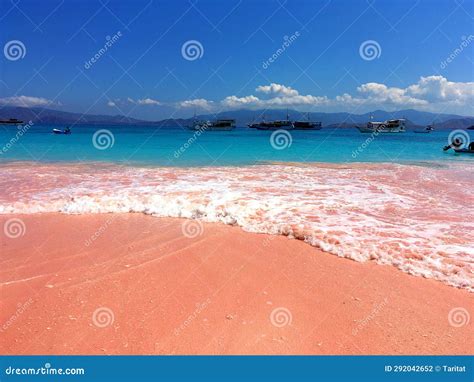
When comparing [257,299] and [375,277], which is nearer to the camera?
[257,299]

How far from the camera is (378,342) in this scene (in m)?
3.62

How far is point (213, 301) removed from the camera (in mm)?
4395

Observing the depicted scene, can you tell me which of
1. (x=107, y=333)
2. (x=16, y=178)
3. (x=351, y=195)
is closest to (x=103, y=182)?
(x=16, y=178)

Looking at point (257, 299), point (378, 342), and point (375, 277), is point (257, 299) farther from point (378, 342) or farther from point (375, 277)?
point (375, 277)

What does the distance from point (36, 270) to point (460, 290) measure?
6.09 m
